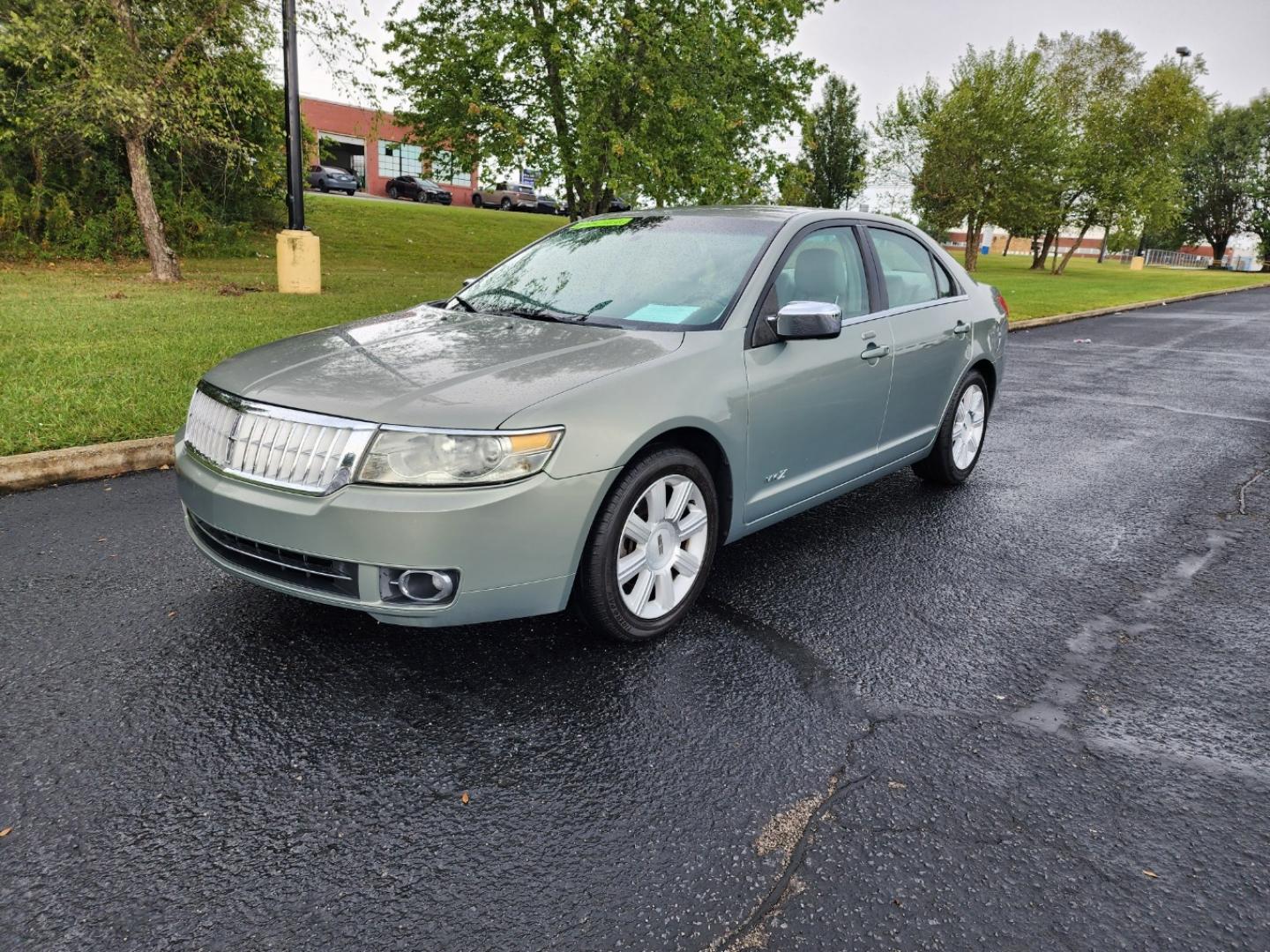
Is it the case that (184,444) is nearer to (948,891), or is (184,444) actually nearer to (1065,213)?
(948,891)

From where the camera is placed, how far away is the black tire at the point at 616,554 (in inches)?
125

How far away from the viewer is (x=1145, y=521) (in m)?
5.23

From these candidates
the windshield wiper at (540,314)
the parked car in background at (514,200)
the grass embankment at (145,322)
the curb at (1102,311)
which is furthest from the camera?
the parked car in background at (514,200)

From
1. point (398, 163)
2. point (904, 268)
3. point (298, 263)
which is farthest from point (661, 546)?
point (398, 163)

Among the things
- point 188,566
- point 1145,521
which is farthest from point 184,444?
point 1145,521

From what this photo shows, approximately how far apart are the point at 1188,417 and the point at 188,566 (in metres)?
8.23

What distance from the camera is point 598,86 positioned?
16.4 metres

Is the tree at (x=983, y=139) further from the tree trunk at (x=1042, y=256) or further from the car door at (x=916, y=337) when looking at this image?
the car door at (x=916, y=337)

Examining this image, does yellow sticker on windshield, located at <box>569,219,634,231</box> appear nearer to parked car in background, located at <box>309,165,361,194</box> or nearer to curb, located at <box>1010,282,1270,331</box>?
curb, located at <box>1010,282,1270,331</box>

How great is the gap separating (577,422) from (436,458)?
47 cm

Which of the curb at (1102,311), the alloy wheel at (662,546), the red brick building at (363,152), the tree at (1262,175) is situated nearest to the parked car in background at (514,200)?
the red brick building at (363,152)

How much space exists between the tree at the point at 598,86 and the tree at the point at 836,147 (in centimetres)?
3487

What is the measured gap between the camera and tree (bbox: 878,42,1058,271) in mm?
32812

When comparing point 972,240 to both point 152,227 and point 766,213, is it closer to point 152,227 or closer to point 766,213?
point 152,227
